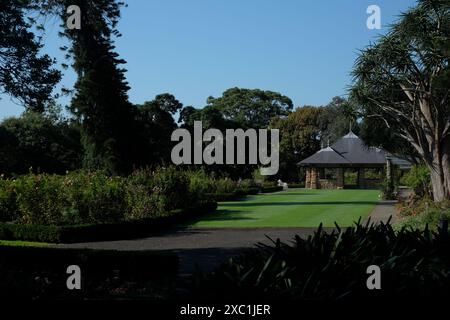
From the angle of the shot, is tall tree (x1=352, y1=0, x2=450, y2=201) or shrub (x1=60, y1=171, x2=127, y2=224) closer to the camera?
shrub (x1=60, y1=171, x2=127, y2=224)

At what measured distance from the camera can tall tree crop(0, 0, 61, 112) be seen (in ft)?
42.4

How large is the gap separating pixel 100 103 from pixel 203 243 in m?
19.5

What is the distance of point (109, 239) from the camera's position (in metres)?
16.1

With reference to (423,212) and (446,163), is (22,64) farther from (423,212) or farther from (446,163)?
(446,163)

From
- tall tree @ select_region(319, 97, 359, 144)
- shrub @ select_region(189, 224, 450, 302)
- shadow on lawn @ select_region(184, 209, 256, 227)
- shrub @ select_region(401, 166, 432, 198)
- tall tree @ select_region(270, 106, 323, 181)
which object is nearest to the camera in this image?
shrub @ select_region(189, 224, 450, 302)

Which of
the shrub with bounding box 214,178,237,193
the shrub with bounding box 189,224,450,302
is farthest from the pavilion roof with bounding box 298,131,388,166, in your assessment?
the shrub with bounding box 189,224,450,302

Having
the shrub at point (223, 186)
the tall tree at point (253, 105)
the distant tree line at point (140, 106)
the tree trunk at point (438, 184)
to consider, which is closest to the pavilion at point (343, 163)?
the distant tree line at point (140, 106)

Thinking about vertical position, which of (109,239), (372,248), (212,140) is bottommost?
(109,239)

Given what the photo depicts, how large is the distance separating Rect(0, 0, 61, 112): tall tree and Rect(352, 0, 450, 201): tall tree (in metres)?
14.2

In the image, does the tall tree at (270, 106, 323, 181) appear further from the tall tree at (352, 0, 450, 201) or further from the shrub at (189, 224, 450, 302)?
the shrub at (189, 224, 450, 302)

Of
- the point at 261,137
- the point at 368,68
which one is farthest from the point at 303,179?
the point at 368,68

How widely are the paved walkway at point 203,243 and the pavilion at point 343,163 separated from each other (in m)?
32.7

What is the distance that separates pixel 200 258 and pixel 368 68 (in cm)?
1454
